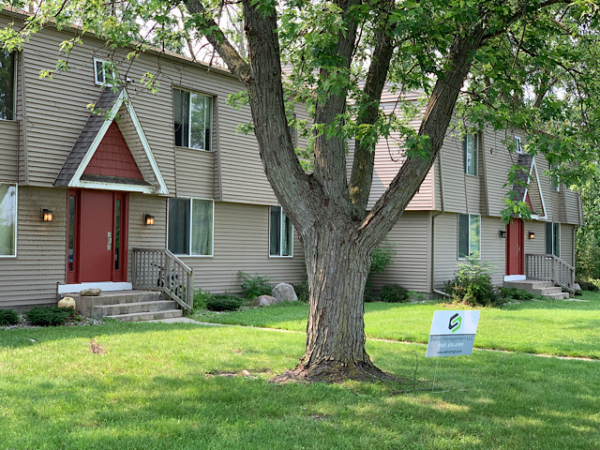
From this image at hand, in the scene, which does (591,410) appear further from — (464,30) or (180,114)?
(180,114)

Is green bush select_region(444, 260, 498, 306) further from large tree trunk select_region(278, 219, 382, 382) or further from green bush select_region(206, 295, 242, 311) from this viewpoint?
large tree trunk select_region(278, 219, 382, 382)

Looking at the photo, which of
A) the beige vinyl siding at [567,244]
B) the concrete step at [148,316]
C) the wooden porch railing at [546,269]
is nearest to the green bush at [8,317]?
the concrete step at [148,316]

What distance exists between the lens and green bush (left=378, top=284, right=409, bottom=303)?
775 inches

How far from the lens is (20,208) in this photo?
1294cm

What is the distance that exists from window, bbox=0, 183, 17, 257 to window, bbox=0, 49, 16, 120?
5.02ft

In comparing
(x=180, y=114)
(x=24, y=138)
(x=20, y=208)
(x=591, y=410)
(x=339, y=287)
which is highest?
(x=180, y=114)

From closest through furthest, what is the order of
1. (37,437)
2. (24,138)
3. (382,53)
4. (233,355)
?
(37,437) → (382,53) → (233,355) → (24,138)

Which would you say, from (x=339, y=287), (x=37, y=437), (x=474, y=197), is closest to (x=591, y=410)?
(x=339, y=287)

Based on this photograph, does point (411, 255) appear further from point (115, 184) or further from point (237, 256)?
point (115, 184)

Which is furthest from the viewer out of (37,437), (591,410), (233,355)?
(233,355)

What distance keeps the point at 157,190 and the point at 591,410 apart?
10701 millimetres

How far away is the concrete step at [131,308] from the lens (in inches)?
508

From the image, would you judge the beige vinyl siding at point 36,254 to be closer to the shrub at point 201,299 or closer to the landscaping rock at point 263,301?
the shrub at point 201,299

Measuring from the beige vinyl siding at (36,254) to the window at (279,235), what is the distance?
719cm
